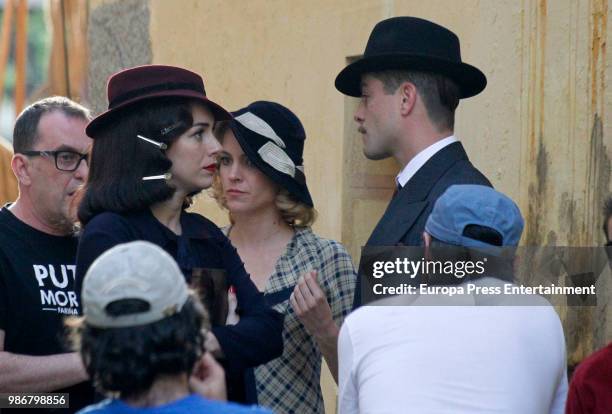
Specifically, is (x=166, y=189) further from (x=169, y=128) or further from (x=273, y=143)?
(x=273, y=143)

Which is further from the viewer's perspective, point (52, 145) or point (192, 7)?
point (192, 7)

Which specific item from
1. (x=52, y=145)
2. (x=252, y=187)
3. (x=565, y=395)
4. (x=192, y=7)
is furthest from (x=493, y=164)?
(x=192, y=7)

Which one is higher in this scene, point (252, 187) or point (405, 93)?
point (405, 93)

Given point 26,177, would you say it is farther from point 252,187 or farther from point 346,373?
point 346,373

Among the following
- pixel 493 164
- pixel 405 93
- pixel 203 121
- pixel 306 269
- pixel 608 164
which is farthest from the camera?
pixel 493 164

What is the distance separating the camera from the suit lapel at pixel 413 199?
3.87 meters

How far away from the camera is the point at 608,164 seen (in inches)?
194

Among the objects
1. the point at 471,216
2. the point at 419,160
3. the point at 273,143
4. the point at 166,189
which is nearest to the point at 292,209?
the point at 273,143

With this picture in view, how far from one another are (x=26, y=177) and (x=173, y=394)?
2030mm

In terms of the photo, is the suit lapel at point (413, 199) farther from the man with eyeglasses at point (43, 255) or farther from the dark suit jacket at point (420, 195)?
the man with eyeglasses at point (43, 255)

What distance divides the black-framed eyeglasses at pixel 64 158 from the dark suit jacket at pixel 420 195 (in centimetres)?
110

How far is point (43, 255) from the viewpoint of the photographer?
13.4 feet

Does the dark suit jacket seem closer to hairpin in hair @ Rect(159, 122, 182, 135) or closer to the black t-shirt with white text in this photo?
hairpin in hair @ Rect(159, 122, 182, 135)

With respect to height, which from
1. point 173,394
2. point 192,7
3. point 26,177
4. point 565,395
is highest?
point 192,7
